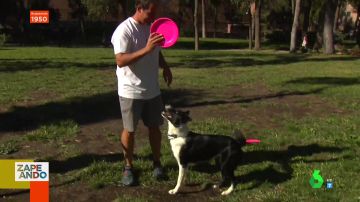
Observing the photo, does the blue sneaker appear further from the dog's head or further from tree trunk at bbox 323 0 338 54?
tree trunk at bbox 323 0 338 54

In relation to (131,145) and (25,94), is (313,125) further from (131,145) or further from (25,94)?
(25,94)

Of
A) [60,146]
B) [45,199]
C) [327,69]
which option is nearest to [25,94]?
[60,146]

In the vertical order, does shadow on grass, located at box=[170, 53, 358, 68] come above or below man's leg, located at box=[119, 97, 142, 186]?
below

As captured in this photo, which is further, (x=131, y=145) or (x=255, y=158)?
(x=255, y=158)

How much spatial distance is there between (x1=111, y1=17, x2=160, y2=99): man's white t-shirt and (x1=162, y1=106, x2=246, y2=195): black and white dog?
0.48 meters

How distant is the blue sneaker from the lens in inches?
225

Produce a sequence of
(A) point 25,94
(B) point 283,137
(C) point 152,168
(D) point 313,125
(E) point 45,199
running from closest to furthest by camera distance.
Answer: (E) point 45,199, (C) point 152,168, (B) point 283,137, (D) point 313,125, (A) point 25,94

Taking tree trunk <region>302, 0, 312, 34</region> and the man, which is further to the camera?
tree trunk <region>302, 0, 312, 34</region>

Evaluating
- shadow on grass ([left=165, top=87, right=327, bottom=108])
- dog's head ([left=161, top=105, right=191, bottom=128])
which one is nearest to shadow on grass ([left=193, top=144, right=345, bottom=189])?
dog's head ([left=161, top=105, right=191, bottom=128])

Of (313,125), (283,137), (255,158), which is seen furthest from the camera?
(313,125)

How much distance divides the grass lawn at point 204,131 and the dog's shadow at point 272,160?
1 centimetres

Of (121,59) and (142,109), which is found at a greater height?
(121,59)

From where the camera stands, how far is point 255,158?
6703 millimetres

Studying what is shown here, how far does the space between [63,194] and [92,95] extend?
20.7 ft
